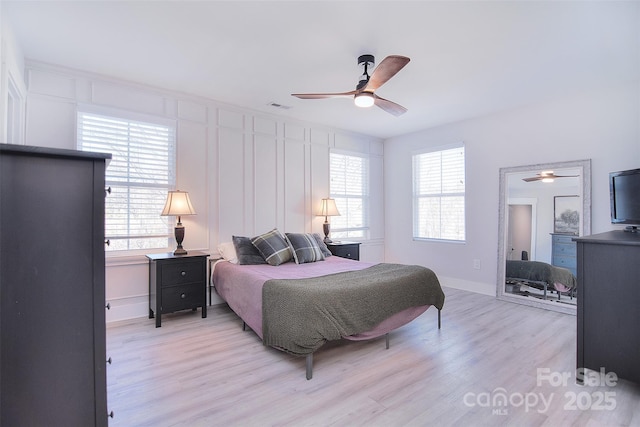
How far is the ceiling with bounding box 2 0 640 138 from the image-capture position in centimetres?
221

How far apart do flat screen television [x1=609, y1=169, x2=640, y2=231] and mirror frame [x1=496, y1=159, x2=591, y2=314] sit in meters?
0.56

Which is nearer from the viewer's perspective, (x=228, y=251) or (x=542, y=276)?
(x=228, y=251)

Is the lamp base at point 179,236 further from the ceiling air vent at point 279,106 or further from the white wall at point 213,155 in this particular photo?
the ceiling air vent at point 279,106

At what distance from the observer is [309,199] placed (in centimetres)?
487

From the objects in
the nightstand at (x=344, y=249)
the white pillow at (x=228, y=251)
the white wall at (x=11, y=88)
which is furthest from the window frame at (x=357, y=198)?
the white wall at (x=11, y=88)

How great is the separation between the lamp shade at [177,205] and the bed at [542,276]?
4135mm

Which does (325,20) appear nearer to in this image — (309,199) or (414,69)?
(414,69)

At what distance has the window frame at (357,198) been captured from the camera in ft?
17.2

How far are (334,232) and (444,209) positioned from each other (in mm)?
1817

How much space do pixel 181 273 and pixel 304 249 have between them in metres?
1.39

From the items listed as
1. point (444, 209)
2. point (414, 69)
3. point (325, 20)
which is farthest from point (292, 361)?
point (444, 209)

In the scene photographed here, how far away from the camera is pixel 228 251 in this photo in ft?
12.3

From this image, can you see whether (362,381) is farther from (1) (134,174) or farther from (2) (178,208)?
(1) (134,174)

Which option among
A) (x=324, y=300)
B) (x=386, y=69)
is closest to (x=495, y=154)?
(x=386, y=69)
